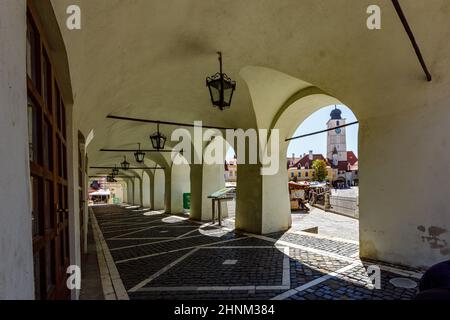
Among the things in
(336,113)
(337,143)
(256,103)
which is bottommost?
(256,103)

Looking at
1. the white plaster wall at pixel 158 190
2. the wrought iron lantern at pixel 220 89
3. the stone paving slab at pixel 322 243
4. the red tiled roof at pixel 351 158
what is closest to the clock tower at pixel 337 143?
the red tiled roof at pixel 351 158

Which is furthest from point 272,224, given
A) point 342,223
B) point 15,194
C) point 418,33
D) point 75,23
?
point 15,194

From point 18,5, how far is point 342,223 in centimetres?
1301

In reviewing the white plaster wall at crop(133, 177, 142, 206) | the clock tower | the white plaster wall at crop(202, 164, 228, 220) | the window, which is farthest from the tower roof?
the window

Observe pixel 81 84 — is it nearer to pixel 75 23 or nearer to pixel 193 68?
pixel 75 23

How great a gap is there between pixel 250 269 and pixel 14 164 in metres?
5.48

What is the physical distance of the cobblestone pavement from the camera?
456 centimetres

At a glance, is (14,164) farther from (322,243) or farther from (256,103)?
(256,103)

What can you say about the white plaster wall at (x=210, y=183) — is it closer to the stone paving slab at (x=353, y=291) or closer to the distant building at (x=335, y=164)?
the stone paving slab at (x=353, y=291)

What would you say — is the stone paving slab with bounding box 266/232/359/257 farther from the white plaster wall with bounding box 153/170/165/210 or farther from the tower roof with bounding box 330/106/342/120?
the tower roof with bounding box 330/106/342/120

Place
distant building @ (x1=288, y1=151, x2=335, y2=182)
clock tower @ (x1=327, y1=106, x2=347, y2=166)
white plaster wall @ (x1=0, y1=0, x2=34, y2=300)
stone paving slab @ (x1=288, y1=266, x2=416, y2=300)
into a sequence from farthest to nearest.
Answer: clock tower @ (x1=327, y1=106, x2=347, y2=166), distant building @ (x1=288, y1=151, x2=335, y2=182), stone paving slab @ (x1=288, y1=266, x2=416, y2=300), white plaster wall @ (x1=0, y1=0, x2=34, y2=300)

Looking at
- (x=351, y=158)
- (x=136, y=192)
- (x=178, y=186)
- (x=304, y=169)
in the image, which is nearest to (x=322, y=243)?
(x=178, y=186)

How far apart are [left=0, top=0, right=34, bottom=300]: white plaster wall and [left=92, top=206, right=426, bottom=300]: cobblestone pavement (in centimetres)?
385

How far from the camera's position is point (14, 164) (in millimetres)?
1000
